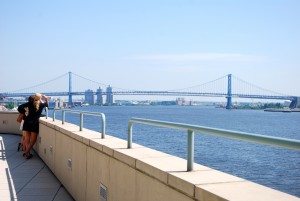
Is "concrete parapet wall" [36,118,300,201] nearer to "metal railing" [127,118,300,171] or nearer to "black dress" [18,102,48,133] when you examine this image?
"metal railing" [127,118,300,171]

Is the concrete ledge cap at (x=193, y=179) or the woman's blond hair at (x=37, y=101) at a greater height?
the woman's blond hair at (x=37, y=101)

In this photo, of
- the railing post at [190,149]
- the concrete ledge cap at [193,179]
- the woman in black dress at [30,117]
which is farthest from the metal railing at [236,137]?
the woman in black dress at [30,117]

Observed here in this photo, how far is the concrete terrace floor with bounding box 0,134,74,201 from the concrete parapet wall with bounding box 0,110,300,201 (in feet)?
0.62

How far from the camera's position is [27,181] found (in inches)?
272

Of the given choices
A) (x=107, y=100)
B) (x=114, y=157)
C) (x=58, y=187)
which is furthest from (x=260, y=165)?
(x=107, y=100)

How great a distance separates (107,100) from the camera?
99.4 metres

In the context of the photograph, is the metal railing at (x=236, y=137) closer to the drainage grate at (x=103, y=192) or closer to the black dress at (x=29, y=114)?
the drainage grate at (x=103, y=192)

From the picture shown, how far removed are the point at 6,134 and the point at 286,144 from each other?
559 inches

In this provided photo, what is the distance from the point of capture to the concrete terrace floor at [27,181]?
594 centimetres

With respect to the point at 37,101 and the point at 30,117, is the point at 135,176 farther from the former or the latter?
the point at 30,117

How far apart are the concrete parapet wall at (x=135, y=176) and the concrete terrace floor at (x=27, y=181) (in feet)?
0.62

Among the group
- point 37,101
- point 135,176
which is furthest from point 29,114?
point 135,176

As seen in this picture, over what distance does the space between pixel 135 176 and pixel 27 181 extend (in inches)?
152

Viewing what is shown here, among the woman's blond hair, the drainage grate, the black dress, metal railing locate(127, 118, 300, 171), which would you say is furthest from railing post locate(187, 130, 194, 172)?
the black dress
